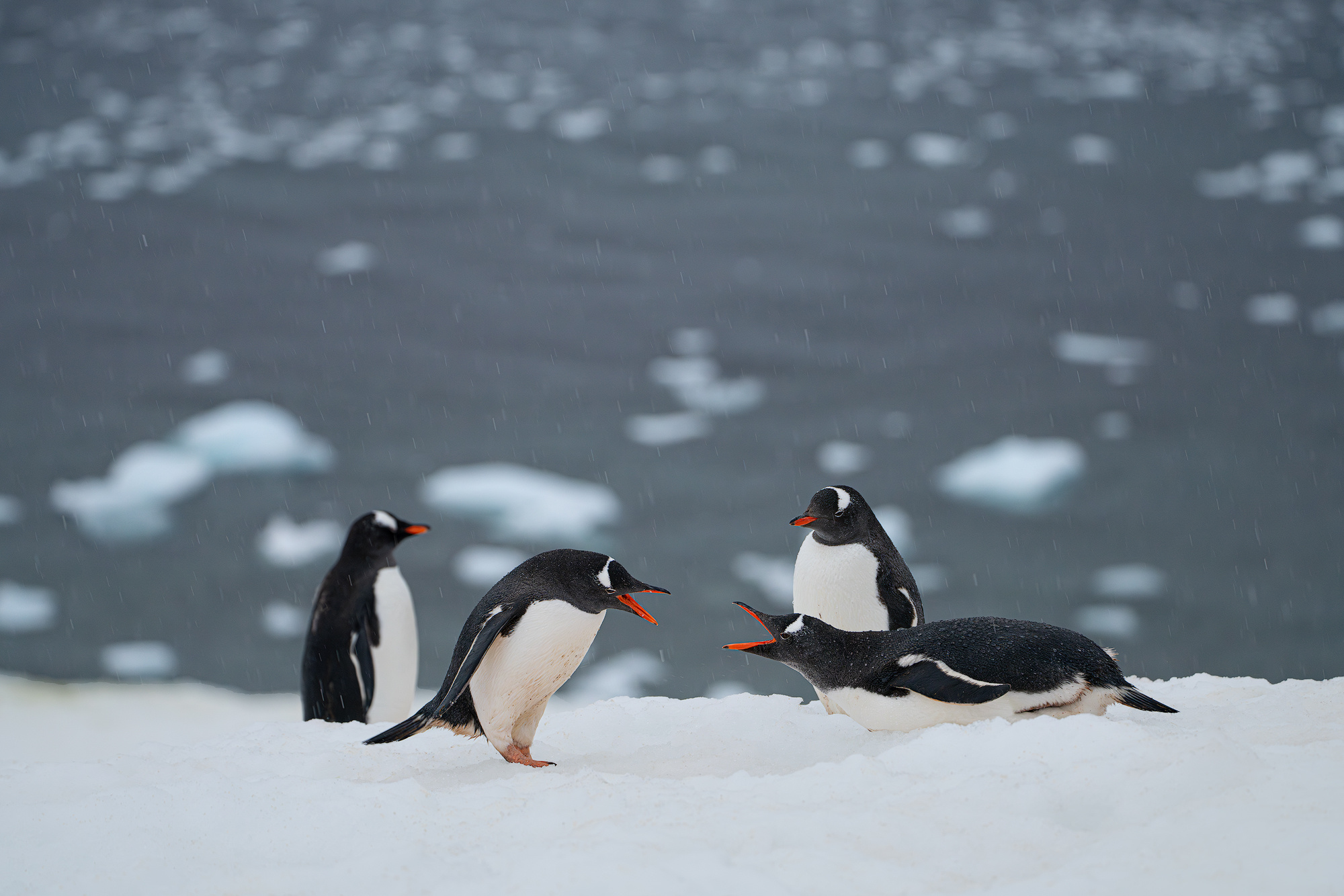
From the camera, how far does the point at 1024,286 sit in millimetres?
7441

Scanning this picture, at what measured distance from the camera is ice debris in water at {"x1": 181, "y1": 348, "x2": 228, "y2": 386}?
Answer: 23.1 feet

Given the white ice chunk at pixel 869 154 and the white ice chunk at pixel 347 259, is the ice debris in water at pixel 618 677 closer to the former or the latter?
the white ice chunk at pixel 347 259

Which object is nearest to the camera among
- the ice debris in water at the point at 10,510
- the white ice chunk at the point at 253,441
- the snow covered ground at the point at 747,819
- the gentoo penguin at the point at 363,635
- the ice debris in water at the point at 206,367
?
the snow covered ground at the point at 747,819

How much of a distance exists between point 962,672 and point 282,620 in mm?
4541

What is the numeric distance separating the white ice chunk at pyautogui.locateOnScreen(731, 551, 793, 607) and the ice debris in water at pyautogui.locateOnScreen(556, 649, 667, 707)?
0.69 meters

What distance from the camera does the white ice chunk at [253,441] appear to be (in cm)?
640

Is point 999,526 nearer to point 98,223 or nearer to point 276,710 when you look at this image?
point 276,710

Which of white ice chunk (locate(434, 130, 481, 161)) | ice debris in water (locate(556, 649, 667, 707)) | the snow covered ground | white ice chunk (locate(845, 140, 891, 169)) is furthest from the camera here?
white ice chunk (locate(434, 130, 481, 161))

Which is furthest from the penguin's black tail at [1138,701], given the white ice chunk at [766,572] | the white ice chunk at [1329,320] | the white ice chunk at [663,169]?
the white ice chunk at [663,169]

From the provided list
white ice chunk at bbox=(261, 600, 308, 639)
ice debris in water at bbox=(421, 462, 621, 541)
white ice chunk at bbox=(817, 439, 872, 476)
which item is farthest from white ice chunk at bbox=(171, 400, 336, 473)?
white ice chunk at bbox=(817, 439, 872, 476)

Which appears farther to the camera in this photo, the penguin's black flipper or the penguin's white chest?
the penguin's white chest

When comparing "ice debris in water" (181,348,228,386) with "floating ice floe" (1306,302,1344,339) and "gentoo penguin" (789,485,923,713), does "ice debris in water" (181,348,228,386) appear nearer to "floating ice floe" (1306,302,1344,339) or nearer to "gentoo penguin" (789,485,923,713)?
"gentoo penguin" (789,485,923,713)

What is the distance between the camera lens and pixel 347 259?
812 cm

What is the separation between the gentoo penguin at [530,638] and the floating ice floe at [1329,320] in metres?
6.27
